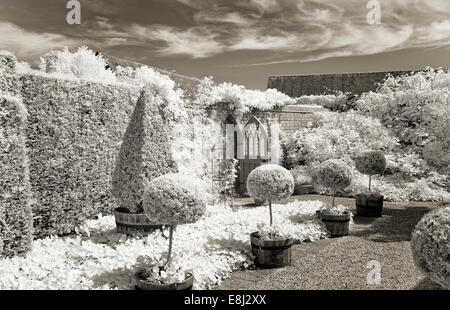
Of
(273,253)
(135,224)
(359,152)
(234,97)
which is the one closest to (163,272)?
(273,253)

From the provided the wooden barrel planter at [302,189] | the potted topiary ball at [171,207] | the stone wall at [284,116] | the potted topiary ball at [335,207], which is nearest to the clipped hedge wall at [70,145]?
the potted topiary ball at [171,207]

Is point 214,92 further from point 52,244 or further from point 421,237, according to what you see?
point 421,237

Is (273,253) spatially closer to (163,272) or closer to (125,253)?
(163,272)

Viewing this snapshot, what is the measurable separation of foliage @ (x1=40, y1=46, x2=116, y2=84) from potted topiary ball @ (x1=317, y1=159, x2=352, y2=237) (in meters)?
7.84

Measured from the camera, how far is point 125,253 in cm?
667

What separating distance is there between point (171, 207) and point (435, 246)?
127 inches

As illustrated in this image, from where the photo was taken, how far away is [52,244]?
298 inches

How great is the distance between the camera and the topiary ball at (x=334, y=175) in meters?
9.75

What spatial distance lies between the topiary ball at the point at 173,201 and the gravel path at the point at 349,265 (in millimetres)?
1319

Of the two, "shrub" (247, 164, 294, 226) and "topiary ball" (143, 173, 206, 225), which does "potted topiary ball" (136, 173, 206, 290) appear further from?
"shrub" (247, 164, 294, 226)

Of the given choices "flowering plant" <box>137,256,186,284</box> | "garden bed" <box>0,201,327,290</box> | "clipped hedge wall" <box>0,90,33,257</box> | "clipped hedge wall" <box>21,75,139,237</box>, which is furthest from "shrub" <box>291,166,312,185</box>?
"clipped hedge wall" <box>0,90,33,257</box>

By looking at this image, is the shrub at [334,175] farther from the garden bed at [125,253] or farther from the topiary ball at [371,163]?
the topiary ball at [371,163]

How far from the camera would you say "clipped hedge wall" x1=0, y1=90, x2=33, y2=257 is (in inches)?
256
